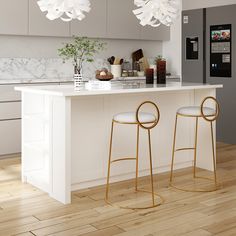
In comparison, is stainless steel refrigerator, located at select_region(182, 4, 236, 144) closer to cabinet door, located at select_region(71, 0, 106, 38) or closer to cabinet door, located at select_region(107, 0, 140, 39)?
cabinet door, located at select_region(107, 0, 140, 39)

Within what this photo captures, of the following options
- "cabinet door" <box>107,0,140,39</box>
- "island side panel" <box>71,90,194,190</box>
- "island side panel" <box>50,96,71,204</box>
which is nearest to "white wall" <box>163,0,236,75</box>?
"cabinet door" <box>107,0,140,39</box>

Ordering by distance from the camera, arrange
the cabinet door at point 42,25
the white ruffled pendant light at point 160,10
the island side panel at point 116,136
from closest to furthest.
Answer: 1. the island side panel at point 116,136
2. the white ruffled pendant light at point 160,10
3. the cabinet door at point 42,25

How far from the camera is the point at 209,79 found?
6723 millimetres

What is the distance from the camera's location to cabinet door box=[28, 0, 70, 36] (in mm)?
6039

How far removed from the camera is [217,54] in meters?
6.57

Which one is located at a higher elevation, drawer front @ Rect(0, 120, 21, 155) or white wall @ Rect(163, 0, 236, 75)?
white wall @ Rect(163, 0, 236, 75)

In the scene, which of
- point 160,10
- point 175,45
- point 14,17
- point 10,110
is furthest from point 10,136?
point 175,45

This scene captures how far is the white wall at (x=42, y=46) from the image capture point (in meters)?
6.23

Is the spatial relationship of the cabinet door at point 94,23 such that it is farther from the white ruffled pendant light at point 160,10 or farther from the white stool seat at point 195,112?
the white stool seat at point 195,112

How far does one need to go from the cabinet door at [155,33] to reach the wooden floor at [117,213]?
3.29m

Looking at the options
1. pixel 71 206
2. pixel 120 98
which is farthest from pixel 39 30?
pixel 71 206

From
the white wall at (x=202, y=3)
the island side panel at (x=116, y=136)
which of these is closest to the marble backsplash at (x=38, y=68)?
the white wall at (x=202, y=3)

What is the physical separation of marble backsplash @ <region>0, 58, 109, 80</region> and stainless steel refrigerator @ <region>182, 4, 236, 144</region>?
4.72ft

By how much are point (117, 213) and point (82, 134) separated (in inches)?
34.8
